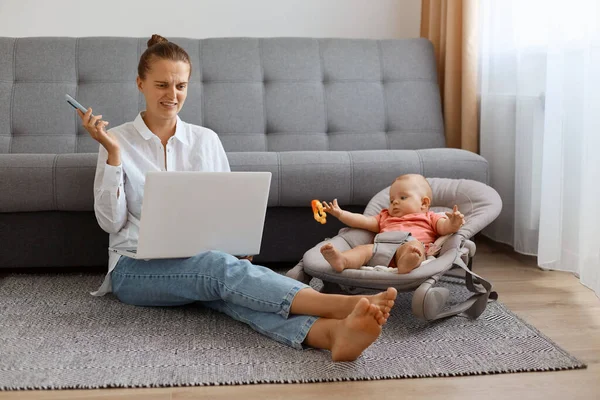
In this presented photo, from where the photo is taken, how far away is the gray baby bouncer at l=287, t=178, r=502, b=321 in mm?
2094

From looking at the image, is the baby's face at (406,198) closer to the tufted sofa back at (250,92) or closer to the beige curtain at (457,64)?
the tufted sofa back at (250,92)

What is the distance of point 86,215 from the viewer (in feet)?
8.86

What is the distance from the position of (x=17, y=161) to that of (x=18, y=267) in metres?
0.39

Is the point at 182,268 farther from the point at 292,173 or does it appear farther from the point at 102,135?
the point at 292,173

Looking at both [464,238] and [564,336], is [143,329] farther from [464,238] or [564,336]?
[564,336]

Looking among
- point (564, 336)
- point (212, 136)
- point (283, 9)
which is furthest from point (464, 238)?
point (283, 9)

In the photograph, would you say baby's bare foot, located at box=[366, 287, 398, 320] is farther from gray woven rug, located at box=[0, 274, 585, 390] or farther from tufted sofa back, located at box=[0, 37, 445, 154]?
tufted sofa back, located at box=[0, 37, 445, 154]

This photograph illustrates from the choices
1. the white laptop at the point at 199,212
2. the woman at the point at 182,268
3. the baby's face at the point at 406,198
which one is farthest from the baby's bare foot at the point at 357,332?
the baby's face at the point at 406,198

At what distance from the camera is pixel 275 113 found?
326 cm

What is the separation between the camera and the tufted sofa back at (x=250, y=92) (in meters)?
3.14

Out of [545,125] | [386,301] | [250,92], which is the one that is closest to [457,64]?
[545,125]

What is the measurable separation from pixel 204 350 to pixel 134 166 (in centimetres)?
69

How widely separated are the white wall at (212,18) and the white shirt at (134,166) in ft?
4.70

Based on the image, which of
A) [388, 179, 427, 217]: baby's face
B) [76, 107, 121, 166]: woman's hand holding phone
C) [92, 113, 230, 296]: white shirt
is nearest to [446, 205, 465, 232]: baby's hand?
[388, 179, 427, 217]: baby's face
